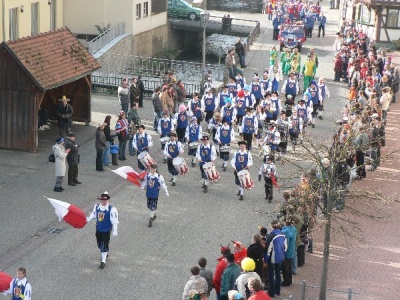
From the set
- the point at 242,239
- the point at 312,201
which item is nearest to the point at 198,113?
the point at 242,239

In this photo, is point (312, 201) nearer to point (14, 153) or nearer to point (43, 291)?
point (43, 291)

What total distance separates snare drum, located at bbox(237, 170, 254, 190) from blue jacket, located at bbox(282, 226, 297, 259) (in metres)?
5.18

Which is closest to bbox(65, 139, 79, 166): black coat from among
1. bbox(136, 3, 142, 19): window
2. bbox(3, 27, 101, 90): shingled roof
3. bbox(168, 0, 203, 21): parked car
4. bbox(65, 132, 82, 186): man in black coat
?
bbox(65, 132, 82, 186): man in black coat

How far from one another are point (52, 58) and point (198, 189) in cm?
630

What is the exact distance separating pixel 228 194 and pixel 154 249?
15.1 feet

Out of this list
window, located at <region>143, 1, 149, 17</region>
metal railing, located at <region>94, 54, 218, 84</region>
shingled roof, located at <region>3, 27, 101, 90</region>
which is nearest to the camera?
shingled roof, located at <region>3, 27, 101, 90</region>

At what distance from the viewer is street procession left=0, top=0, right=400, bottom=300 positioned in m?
18.0

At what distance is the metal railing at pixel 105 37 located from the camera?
41.2 m

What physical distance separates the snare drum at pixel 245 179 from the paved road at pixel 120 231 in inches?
15.1

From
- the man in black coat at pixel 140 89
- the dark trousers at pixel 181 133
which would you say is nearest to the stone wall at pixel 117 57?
the man in black coat at pixel 140 89

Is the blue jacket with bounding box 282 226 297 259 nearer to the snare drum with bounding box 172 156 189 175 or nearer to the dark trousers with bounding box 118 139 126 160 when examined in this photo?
the snare drum with bounding box 172 156 189 175

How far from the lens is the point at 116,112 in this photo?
3303 cm

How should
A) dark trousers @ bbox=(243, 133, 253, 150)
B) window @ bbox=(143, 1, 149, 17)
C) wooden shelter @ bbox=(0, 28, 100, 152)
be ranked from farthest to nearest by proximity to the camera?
1. window @ bbox=(143, 1, 149, 17)
2. dark trousers @ bbox=(243, 133, 253, 150)
3. wooden shelter @ bbox=(0, 28, 100, 152)

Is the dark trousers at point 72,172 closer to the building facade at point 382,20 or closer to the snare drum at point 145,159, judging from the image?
the snare drum at point 145,159
